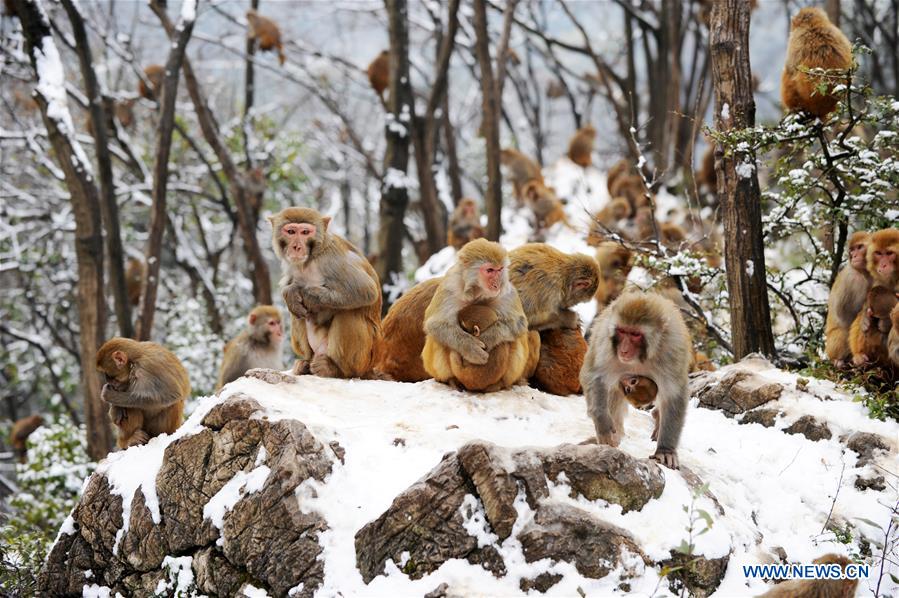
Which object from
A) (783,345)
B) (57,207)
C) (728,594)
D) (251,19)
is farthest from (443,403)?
(57,207)

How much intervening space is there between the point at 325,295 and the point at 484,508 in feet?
6.28

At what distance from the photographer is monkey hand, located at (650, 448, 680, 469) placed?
4078 millimetres

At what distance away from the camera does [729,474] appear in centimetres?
445

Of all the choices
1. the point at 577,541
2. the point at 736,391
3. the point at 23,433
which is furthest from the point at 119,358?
the point at 23,433

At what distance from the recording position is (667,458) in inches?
161

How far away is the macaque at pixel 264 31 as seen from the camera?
535 inches

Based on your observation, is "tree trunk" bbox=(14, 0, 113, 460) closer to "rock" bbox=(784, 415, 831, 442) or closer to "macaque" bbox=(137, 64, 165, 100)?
"macaque" bbox=(137, 64, 165, 100)

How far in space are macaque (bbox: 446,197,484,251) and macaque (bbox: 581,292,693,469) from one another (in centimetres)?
891

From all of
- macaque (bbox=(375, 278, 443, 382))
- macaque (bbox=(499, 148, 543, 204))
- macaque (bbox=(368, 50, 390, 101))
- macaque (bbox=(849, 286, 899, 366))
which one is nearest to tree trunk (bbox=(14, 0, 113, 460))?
macaque (bbox=(375, 278, 443, 382))

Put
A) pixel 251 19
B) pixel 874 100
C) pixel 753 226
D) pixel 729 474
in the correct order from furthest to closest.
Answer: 1. pixel 251 19
2. pixel 753 226
3. pixel 874 100
4. pixel 729 474

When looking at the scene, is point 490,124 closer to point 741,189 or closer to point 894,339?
point 741,189

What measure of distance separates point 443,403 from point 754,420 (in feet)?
6.25

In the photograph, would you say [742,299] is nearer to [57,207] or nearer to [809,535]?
[809,535]

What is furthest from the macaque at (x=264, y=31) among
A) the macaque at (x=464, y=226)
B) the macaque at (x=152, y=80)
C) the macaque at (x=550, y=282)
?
the macaque at (x=550, y=282)
